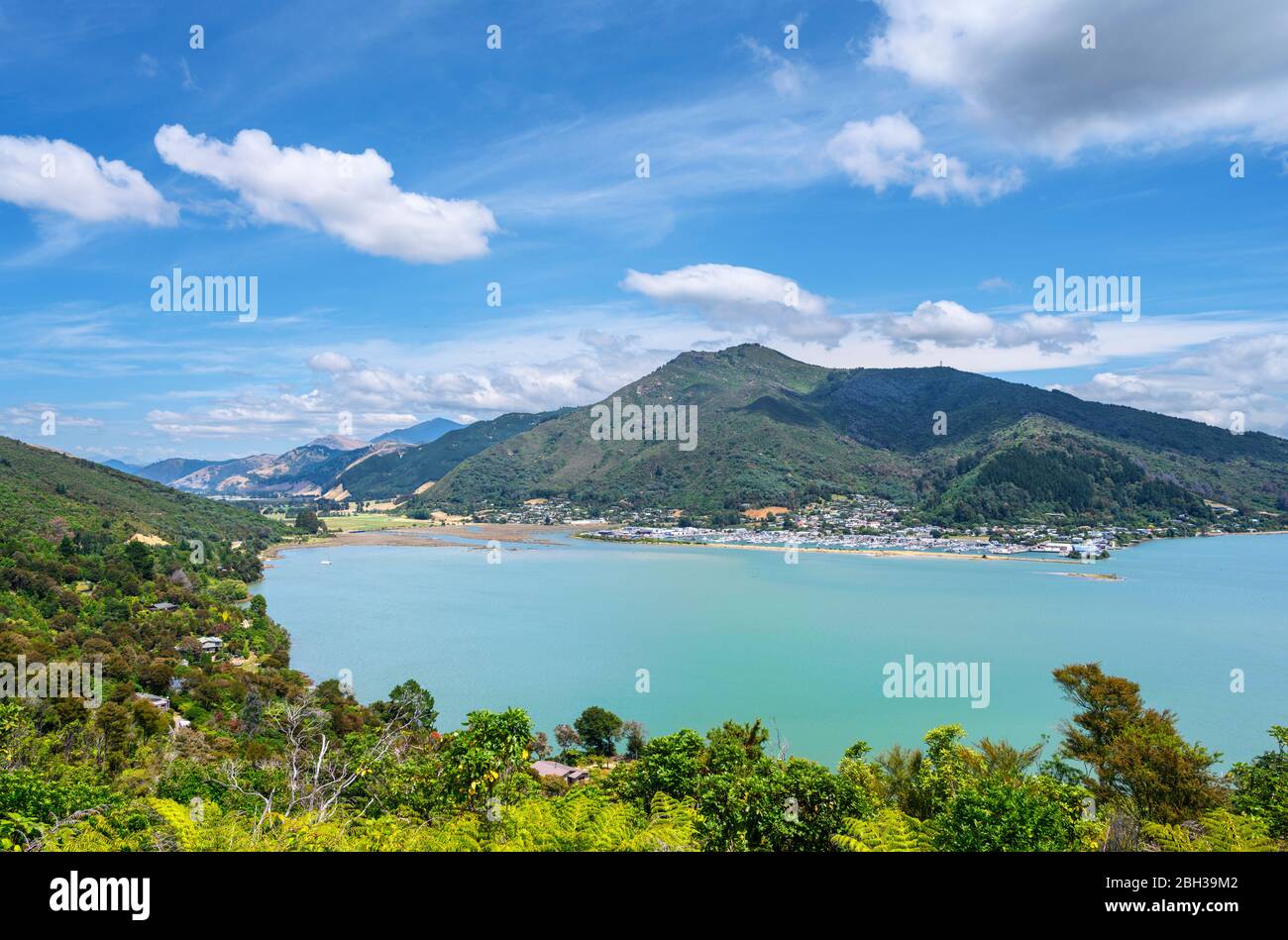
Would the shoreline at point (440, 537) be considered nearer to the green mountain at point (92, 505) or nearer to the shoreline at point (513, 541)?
the shoreline at point (513, 541)

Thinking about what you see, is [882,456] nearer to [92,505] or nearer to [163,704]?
[92,505]

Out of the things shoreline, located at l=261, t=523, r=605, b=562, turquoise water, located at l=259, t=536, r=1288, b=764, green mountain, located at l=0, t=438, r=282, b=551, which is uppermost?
green mountain, located at l=0, t=438, r=282, b=551

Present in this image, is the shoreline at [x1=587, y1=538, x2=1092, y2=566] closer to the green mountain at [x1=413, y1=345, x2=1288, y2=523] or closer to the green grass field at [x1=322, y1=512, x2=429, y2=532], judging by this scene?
the green mountain at [x1=413, y1=345, x2=1288, y2=523]

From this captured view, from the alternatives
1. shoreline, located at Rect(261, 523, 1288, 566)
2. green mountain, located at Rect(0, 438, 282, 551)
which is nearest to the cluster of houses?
green mountain, located at Rect(0, 438, 282, 551)

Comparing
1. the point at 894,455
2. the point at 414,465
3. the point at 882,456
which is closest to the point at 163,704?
the point at 882,456
